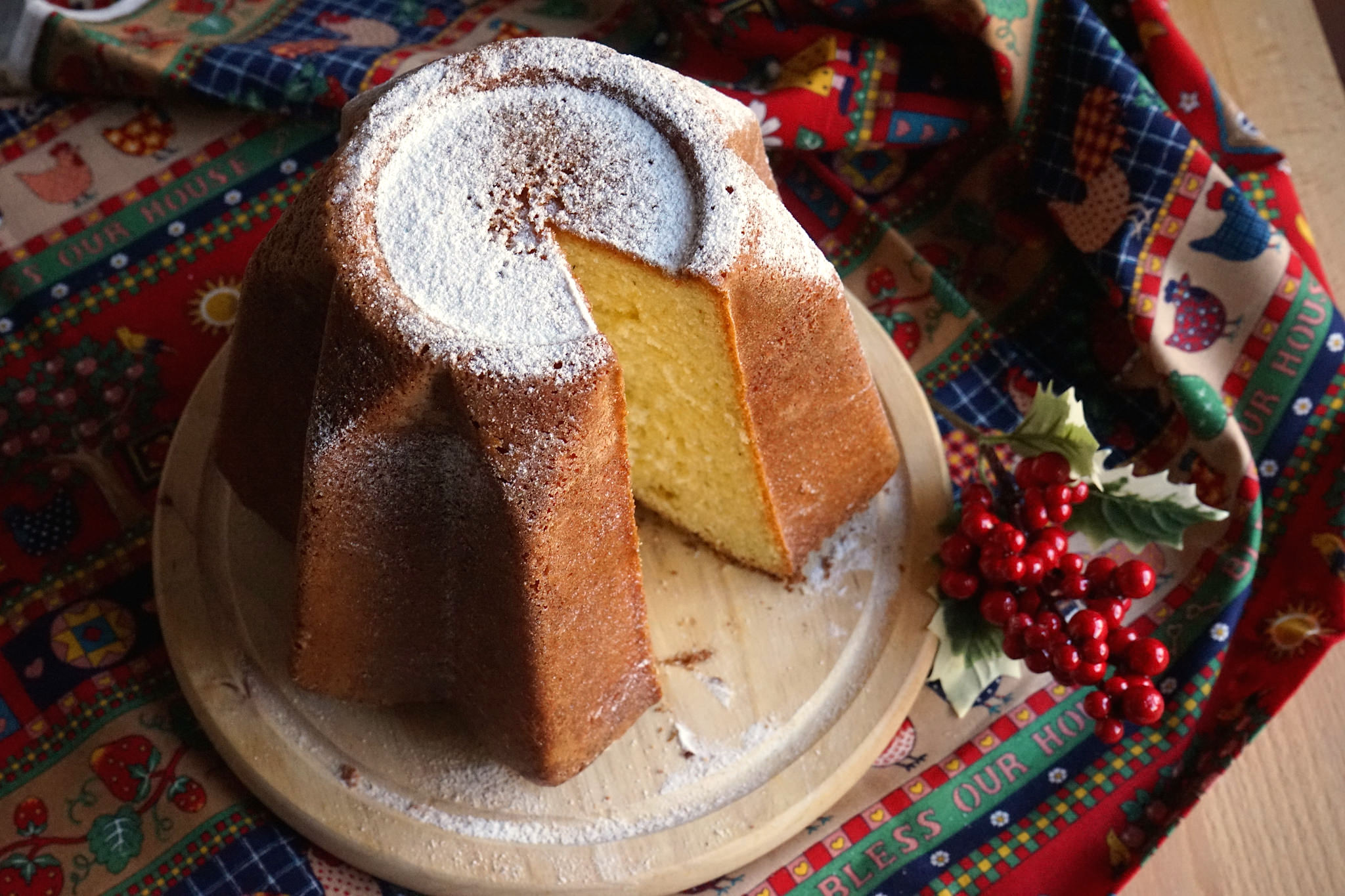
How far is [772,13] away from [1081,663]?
1272 millimetres

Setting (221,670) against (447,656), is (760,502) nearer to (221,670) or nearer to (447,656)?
(447,656)

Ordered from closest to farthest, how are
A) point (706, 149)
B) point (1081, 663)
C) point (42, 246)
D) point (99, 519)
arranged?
point (706, 149)
point (1081, 663)
point (99, 519)
point (42, 246)

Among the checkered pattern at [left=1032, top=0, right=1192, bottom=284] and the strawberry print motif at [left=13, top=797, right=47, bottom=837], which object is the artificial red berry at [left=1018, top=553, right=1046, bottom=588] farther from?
the strawberry print motif at [left=13, top=797, right=47, bottom=837]

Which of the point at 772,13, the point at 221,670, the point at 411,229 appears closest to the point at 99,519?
the point at 221,670

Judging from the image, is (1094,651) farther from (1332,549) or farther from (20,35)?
(20,35)

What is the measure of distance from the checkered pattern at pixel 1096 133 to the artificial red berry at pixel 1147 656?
2.86 feet

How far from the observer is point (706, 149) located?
1.49 m

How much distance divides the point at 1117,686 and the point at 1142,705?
4 cm

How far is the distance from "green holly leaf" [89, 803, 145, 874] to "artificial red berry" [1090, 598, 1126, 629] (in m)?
1.39

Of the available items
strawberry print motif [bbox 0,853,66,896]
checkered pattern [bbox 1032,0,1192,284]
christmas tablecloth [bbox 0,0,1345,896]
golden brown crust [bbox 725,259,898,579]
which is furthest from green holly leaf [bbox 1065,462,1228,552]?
strawberry print motif [bbox 0,853,66,896]

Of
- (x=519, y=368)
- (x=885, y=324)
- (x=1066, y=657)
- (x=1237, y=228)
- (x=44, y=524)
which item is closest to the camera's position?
(x=519, y=368)

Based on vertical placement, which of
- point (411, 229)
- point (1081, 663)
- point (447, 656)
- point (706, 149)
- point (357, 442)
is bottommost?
point (447, 656)

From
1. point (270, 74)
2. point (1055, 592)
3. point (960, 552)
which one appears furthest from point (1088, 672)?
point (270, 74)

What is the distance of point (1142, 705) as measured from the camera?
5.30ft
